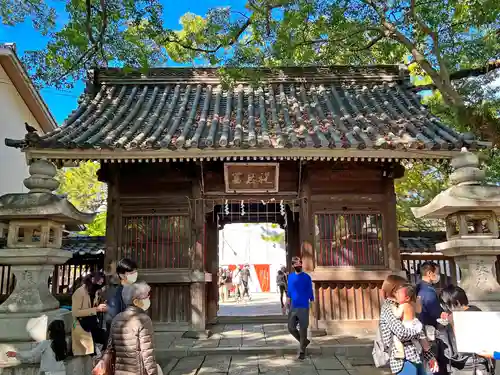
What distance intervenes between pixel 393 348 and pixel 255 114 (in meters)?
6.91

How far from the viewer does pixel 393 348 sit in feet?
13.8

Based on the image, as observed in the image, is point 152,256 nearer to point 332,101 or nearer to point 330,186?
point 330,186

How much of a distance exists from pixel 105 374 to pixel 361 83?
10165 mm

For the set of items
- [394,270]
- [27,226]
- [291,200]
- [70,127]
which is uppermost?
[70,127]

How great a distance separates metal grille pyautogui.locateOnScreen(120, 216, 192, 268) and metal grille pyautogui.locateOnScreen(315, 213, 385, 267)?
309 centimetres

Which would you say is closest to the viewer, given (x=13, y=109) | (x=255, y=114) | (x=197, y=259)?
(x=197, y=259)

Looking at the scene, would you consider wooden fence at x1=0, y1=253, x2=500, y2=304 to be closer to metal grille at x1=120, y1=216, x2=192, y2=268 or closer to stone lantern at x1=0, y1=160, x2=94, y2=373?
metal grille at x1=120, y1=216, x2=192, y2=268

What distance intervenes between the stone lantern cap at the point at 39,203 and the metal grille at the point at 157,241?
2.47 metres

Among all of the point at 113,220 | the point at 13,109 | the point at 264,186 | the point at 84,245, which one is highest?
the point at 13,109

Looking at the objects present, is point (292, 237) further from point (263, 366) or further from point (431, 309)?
point (431, 309)

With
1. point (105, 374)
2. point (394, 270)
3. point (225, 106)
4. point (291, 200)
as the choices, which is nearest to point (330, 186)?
point (291, 200)

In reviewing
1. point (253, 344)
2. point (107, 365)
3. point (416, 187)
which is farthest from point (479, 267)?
point (416, 187)

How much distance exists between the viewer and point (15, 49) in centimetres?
1370

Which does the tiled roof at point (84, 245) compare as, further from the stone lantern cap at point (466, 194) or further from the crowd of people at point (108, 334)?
the stone lantern cap at point (466, 194)
